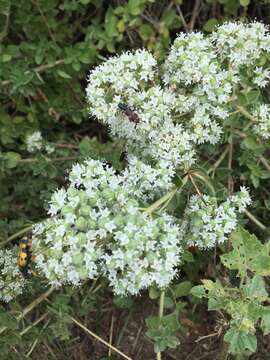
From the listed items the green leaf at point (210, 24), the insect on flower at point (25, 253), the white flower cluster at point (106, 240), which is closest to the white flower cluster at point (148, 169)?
the white flower cluster at point (106, 240)

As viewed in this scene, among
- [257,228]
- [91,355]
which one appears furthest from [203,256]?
[91,355]

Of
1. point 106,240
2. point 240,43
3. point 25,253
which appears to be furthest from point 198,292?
point 240,43

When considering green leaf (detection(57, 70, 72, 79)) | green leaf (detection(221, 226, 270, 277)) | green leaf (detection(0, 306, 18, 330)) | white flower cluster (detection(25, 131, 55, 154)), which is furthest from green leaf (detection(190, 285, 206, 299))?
green leaf (detection(57, 70, 72, 79))

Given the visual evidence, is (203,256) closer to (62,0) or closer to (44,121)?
(44,121)

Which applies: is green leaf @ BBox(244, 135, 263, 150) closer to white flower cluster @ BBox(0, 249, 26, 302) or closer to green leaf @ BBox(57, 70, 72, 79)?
green leaf @ BBox(57, 70, 72, 79)

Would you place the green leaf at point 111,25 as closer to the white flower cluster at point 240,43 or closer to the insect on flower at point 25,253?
the white flower cluster at point 240,43
